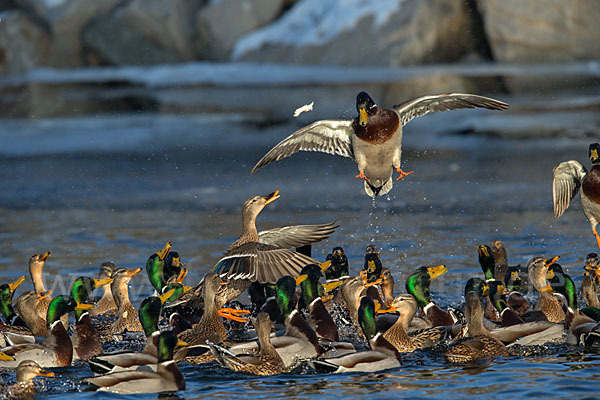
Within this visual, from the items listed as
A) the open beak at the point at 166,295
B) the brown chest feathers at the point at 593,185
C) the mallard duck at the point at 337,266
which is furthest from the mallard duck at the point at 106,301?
the brown chest feathers at the point at 593,185

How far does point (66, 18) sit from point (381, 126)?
1276 cm

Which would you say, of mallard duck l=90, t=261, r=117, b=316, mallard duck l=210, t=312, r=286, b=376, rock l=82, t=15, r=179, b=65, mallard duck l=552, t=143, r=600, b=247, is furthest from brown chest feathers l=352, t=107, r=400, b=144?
rock l=82, t=15, r=179, b=65

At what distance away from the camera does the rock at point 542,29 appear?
1753 centimetres

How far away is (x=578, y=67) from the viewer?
17.4 meters

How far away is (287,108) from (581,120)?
4602 millimetres

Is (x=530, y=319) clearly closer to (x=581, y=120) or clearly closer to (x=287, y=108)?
(x=581, y=120)

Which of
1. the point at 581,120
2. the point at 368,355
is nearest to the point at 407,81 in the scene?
the point at 581,120

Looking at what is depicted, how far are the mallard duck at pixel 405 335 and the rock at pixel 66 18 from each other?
563 inches

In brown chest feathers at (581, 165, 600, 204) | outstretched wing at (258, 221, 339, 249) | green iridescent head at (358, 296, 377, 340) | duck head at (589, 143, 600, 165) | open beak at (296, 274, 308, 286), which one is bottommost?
green iridescent head at (358, 296, 377, 340)

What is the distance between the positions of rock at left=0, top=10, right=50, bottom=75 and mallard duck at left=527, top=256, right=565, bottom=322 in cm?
1439

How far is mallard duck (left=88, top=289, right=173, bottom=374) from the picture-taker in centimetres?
597

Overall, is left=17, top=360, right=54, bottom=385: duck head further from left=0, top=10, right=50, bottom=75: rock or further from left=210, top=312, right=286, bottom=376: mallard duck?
left=0, top=10, right=50, bottom=75: rock

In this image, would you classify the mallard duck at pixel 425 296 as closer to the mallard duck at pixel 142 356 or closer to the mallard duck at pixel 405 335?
the mallard duck at pixel 405 335

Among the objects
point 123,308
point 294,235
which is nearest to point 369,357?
point 123,308
